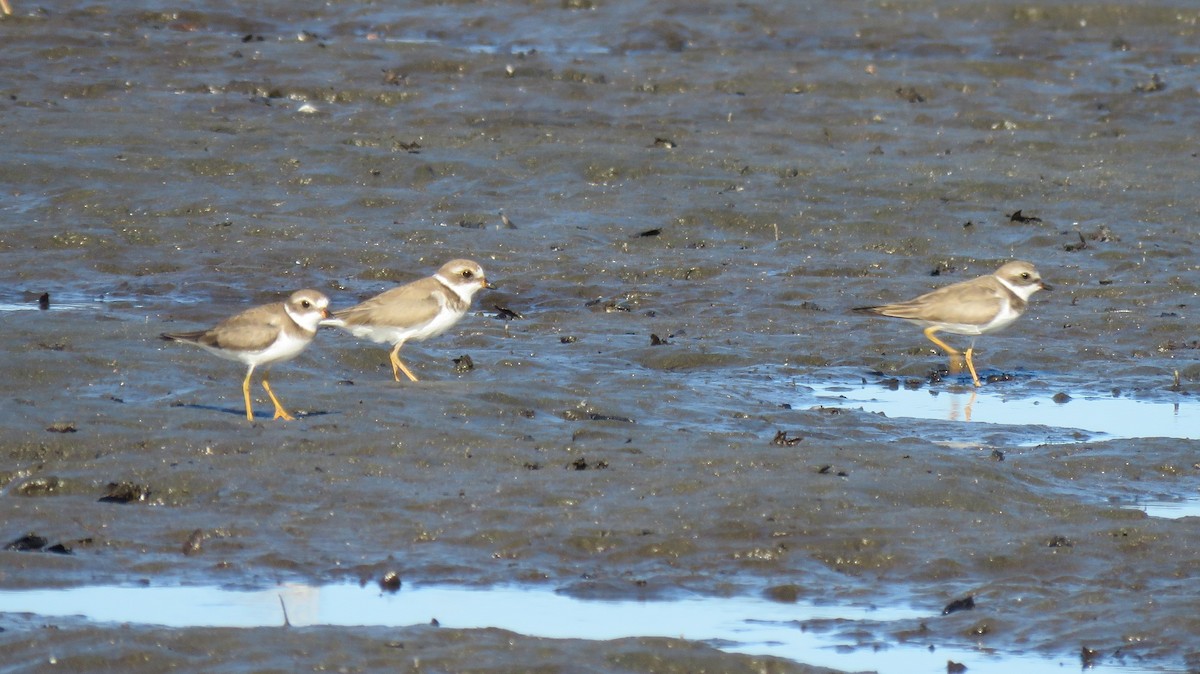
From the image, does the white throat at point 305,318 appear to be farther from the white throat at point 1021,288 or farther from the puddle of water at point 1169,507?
the white throat at point 1021,288

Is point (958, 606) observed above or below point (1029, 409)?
above

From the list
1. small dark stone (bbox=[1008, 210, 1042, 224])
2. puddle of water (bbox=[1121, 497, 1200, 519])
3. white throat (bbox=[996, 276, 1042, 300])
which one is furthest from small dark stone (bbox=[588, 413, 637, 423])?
small dark stone (bbox=[1008, 210, 1042, 224])

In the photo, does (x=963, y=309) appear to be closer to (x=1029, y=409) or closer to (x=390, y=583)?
(x=1029, y=409)

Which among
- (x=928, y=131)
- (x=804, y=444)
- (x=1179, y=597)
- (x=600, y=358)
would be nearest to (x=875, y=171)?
(x=928, y=131)

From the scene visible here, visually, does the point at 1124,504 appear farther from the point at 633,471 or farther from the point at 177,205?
the point at 177,205

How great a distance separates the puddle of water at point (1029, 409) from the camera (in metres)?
12.0

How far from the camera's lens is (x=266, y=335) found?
10.7 m

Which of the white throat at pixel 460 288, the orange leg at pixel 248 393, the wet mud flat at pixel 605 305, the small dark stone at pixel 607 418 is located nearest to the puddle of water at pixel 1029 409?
the wet mud flat at pixel 605 305

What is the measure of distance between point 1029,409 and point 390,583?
623cm

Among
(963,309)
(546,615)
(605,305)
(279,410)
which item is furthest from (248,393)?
(963,309)

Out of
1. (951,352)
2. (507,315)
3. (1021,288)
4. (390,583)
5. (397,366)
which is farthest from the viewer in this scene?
(507,315)

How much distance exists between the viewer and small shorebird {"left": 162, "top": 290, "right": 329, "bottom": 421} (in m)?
10.7

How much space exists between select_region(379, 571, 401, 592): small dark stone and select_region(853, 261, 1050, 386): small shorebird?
22.0 feet

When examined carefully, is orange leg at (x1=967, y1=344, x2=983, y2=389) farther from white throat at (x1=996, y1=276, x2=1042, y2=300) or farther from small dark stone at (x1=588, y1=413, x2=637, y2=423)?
small dark stone at (x1=588, y1=413, x2=637, y2=423)
